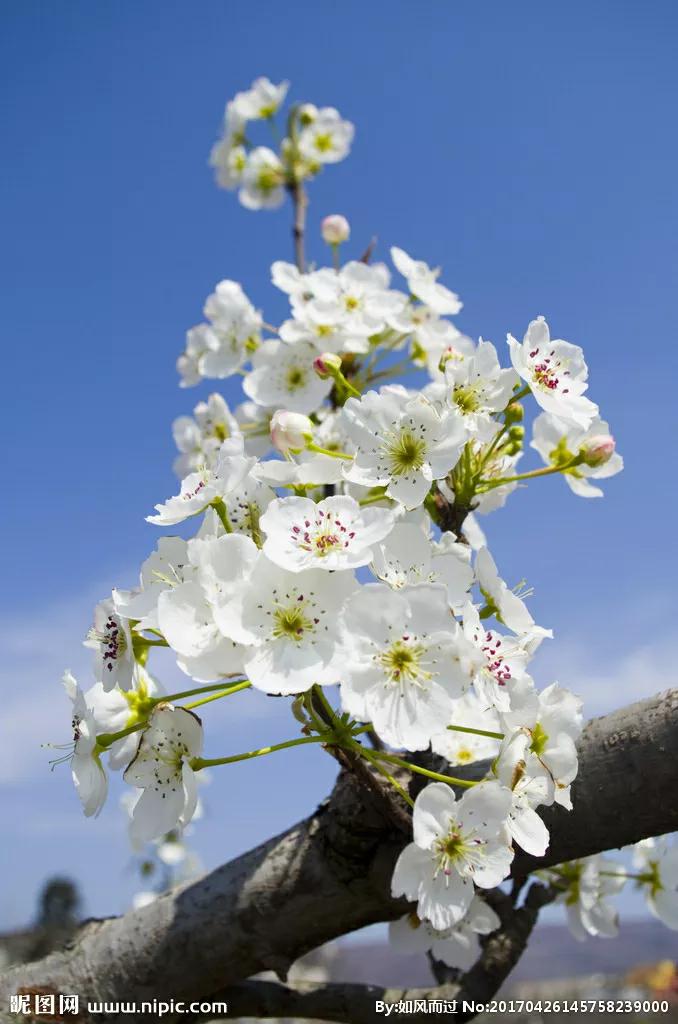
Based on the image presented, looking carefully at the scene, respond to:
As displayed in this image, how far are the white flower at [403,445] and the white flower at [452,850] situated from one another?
53 cm

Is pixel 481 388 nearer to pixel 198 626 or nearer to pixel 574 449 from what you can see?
pixel 574 449

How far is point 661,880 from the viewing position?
8.03 ft

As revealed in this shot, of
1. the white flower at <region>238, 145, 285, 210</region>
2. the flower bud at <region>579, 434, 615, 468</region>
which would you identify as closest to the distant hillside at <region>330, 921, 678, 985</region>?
→ the white flower at <region>238, 145, 285, 210</region>

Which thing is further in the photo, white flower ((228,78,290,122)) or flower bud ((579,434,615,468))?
white flower ((228,78,290,122))

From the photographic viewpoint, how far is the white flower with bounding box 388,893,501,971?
1.93m

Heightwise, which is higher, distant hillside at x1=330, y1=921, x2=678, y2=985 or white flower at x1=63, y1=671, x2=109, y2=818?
distant hillside at x1=330, y1=921, x2=678, y2=985

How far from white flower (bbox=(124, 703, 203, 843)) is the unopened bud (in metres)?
0.92

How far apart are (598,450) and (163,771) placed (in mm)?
1262

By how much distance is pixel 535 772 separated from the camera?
1504 millimetres

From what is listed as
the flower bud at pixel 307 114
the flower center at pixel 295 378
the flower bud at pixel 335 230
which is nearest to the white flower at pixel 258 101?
the flower bud at pixel 307 114

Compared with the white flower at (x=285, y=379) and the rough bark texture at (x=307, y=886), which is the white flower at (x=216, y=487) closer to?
the rough bark texture at (x=307, y=886)

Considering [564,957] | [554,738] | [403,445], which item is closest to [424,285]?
[403,445]

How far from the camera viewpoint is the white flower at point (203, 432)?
9.70 feet

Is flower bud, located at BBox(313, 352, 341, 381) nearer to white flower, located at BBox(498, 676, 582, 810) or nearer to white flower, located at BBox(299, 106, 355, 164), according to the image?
white flower, located at BBox(498, 676, 582, 810)
